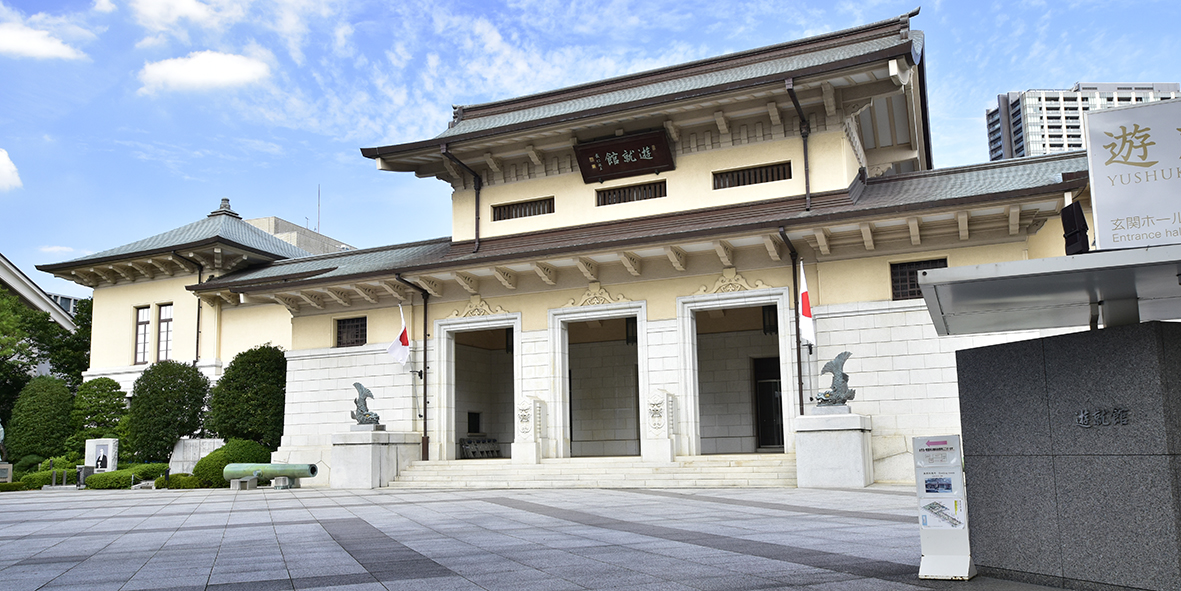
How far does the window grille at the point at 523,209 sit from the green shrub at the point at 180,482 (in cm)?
1182

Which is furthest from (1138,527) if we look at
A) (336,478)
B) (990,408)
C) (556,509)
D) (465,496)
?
(336,478)

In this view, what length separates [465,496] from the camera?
18.4m

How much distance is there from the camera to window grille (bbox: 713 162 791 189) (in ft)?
74.7

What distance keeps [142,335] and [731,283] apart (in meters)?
23.7

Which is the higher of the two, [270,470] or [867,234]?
[867,234]

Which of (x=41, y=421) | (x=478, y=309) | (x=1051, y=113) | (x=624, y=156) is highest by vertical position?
(x=1051, y=113)

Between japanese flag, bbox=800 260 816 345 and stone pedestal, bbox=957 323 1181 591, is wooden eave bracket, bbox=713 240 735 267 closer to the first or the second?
japanese flag, bbox=800 260 816 345

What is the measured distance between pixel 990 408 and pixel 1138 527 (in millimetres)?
1342

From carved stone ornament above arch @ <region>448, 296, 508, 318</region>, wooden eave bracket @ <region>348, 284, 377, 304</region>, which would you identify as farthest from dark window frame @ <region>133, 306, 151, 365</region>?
carved stone ornament above arch @ <region>448, 296, 508, 318</region>

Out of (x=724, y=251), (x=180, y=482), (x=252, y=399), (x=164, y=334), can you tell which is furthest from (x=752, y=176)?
(x=164, y=334)

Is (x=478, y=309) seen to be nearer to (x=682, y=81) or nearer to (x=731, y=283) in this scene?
(x=731, y=283)

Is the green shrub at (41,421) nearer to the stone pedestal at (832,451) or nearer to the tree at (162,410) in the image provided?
the tree at (162,410)

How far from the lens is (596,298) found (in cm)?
2355

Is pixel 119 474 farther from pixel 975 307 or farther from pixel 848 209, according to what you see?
pixel 975 307
